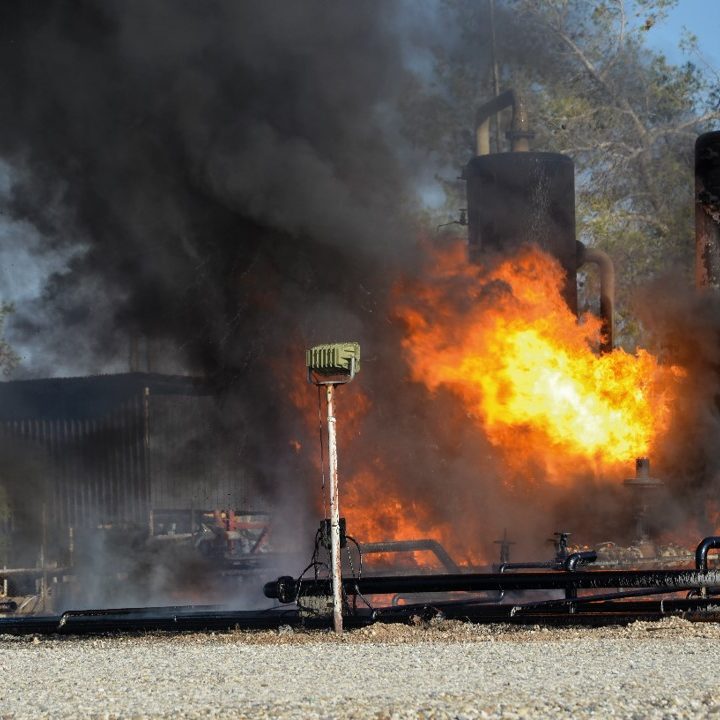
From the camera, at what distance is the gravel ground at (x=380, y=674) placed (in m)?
8.95

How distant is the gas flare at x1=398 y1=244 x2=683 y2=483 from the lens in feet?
74.8

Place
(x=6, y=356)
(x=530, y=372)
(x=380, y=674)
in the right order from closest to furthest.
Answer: (x=380, y=674)
(x=530, y=372)
(x=6, y=356)

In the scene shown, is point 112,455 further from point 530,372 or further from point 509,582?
point 509,582

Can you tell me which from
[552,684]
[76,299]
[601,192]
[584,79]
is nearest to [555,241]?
[76,299]

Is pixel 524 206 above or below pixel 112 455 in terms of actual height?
above

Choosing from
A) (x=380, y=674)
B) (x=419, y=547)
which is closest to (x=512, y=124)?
(x=419, y=547)

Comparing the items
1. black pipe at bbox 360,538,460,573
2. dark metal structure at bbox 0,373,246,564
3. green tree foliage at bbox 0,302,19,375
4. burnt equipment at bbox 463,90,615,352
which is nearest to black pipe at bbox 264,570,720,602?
black pipe at bbox 360,538,460,573

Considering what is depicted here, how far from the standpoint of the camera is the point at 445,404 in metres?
23.4

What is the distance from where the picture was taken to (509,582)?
15.2 metres

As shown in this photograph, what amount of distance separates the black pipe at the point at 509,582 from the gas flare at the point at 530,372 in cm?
764

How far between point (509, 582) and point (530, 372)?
812 cm

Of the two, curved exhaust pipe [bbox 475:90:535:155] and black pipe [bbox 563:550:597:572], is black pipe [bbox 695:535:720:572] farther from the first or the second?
curved exhaust pipe [bbox 475:90:535:155]

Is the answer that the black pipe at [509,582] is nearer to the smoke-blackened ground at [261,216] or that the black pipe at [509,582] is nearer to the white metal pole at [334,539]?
the white metal pole at [334,539]

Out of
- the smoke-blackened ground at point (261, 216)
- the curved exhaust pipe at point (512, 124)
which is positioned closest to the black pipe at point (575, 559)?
the smoke-blackened ground at point (261, 216)
